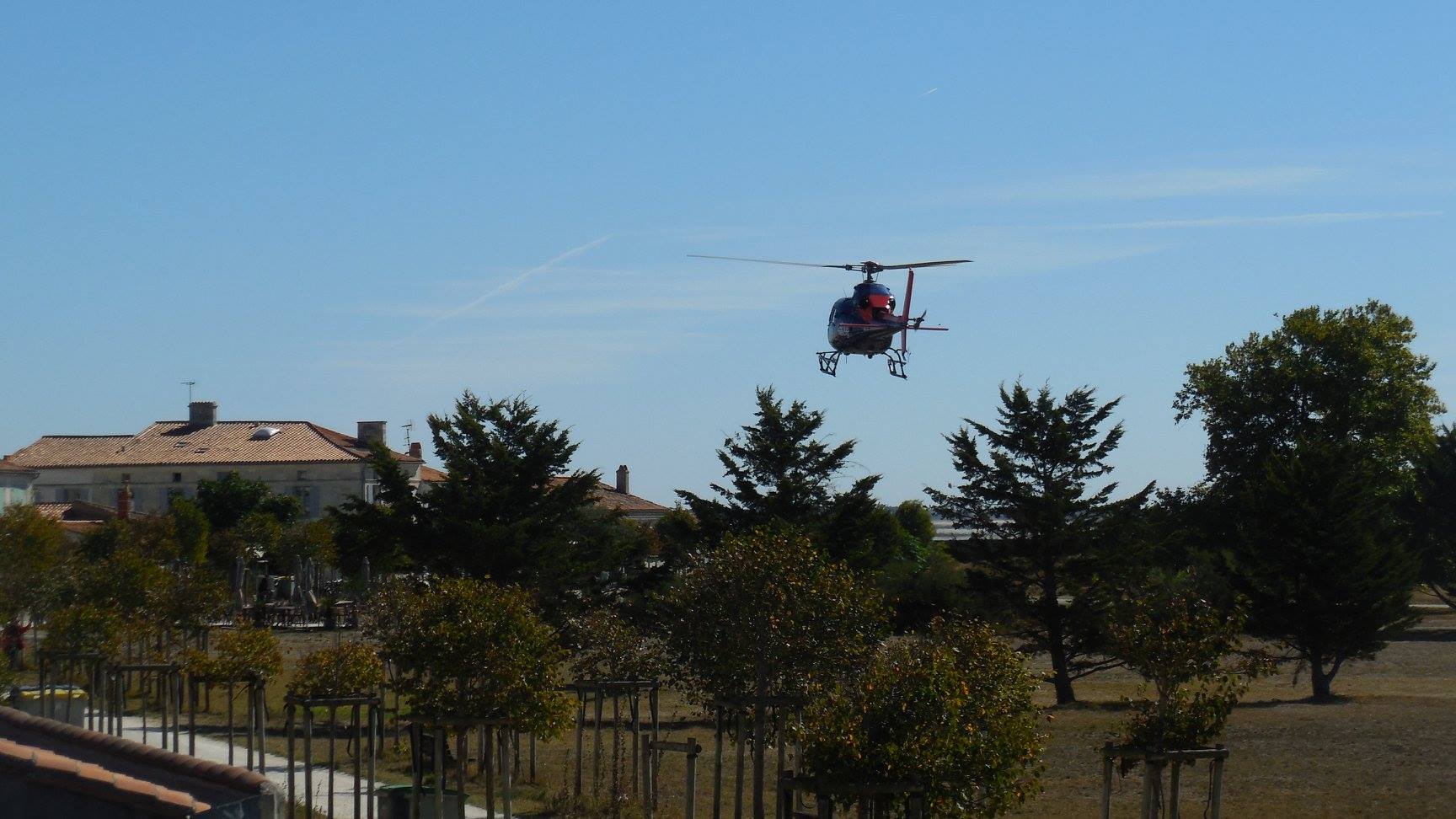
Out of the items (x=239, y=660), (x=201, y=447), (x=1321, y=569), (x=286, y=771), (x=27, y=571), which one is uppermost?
(x=201, y=447)

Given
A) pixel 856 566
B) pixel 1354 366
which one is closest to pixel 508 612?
pixel 856 566

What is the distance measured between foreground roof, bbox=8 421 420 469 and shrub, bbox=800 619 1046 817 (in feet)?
324

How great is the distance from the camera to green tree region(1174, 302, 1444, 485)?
74.9 m

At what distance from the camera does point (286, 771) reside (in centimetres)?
2812

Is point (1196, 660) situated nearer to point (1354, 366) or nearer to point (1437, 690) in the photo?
point (1437, 690)

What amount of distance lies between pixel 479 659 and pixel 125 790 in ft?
42.3

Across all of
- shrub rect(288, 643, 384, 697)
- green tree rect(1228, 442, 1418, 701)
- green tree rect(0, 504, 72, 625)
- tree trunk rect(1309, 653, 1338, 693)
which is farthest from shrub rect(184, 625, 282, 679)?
tree trunk rect(1309, 653, 1338, 693)

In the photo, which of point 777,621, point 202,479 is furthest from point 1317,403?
point 202,479

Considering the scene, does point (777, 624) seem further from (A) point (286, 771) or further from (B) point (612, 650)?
(A) point (286, 771)

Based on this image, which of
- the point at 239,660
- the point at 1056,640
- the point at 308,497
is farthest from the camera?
the point at 308,497

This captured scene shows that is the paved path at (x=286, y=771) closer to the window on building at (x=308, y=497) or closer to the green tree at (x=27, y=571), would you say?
the green tree at (x=27, y=571)

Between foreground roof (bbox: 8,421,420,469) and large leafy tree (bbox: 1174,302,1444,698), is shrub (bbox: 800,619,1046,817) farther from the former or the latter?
foreground roof (bbox: 8,421,420,469)

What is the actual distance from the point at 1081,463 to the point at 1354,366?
29718 mm

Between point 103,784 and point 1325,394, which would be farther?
point 1325,394
